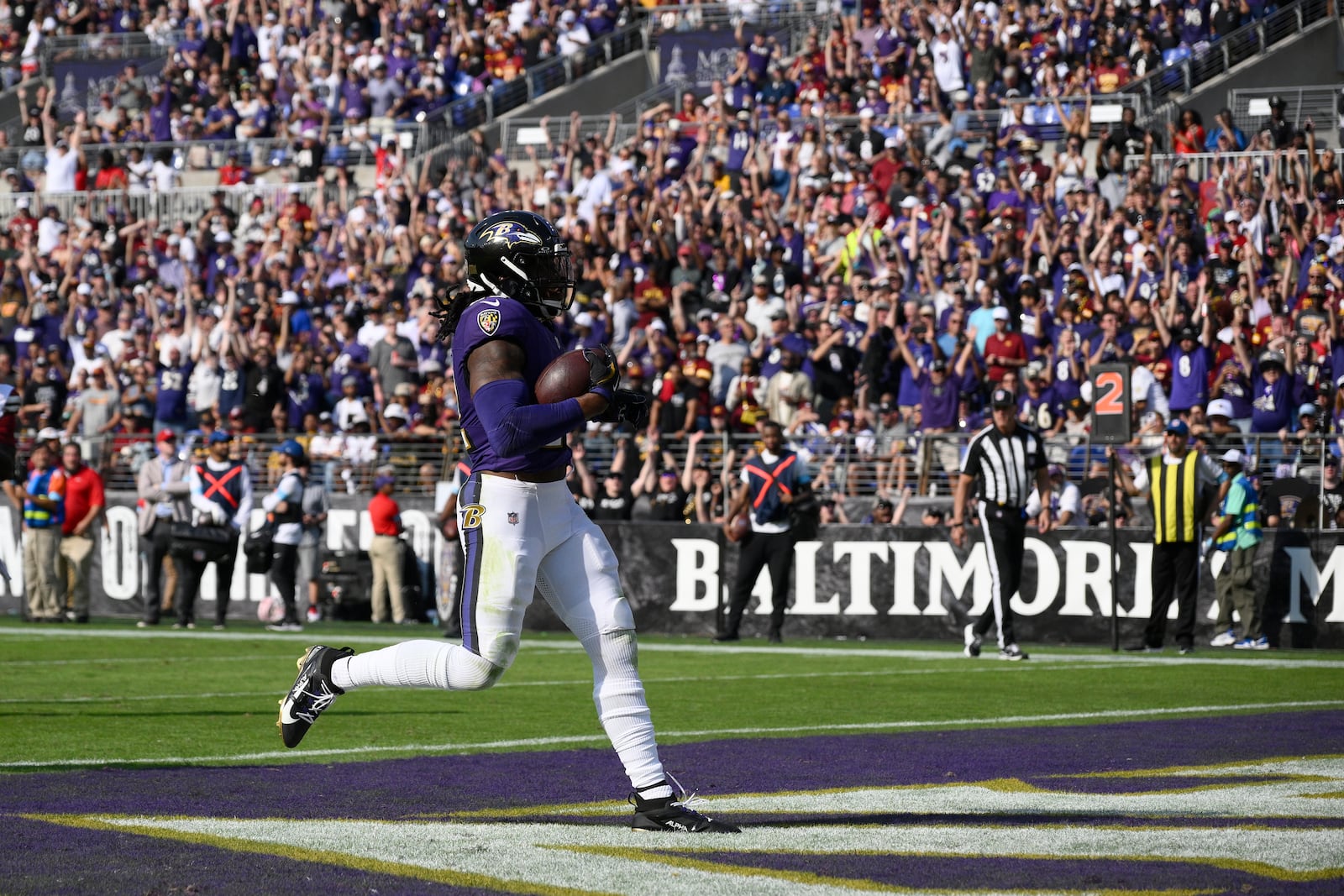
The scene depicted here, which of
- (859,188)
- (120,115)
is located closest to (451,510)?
(859,188)

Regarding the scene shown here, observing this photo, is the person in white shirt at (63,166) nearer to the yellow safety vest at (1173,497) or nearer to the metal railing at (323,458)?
the metal railing at (323,458)

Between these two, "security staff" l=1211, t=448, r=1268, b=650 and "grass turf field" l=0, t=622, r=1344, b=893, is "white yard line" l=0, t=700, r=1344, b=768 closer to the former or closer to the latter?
"grass turf field" l=0, t=622, r=1344, b=893

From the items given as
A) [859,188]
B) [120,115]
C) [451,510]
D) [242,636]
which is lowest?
[242,636]

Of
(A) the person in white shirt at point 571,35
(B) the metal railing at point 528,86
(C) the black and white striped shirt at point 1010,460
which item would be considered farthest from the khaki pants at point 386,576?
(A) the person in white shirt at point 571,35

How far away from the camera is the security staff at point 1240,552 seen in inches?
693

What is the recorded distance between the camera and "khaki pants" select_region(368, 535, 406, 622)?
21328 millimetres

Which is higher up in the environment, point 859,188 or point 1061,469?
point 859,188

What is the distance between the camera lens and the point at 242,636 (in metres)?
19.1

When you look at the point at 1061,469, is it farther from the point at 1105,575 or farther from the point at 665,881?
the point at 665,881

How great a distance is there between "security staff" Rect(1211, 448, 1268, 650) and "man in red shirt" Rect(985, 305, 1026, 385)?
312 cm

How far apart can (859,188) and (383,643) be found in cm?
944

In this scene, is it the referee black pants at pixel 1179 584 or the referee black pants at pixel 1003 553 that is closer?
the referee black pants at pixel 1003 553

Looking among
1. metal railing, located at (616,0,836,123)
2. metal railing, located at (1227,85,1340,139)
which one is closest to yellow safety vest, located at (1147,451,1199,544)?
metal railing, located at (1227,85,1340,139)

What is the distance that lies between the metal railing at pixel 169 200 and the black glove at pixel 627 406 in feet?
75.3
